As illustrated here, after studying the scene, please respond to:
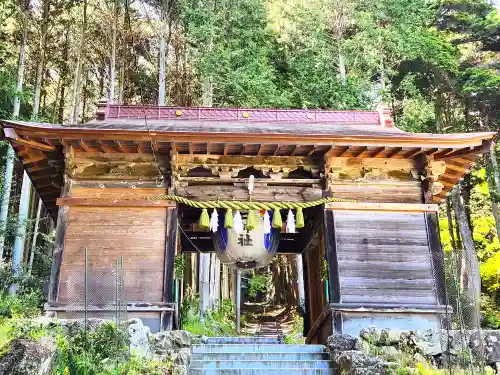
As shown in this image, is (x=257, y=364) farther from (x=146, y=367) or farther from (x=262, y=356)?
(x=146, y=367)

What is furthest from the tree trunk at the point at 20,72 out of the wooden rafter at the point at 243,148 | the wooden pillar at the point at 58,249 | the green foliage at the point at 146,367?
the green foliage at the point at 146,367

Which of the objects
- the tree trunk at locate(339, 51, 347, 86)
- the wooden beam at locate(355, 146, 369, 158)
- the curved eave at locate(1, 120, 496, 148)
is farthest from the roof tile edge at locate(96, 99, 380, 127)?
the tree trunk at locate(339, 51, 347, 86)

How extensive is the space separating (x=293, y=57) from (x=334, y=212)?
47.2 feet

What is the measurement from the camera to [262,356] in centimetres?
755

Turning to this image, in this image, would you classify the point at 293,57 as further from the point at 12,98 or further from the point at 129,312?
the point at 129,312

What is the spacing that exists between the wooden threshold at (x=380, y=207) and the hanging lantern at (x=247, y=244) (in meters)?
1.36

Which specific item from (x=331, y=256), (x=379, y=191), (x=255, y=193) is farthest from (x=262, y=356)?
(x=379, y=191)

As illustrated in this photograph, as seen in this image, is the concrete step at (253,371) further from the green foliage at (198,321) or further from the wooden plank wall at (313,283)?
the green foliage at (198,321)

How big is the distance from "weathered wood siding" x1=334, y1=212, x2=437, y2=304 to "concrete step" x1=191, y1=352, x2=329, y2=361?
1297 mm

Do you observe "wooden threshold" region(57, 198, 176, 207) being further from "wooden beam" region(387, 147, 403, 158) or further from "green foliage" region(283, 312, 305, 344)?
"green foliage" region(283, 312, 305, 344)

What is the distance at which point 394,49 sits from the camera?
19578 millimetres

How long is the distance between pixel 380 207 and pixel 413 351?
116 inches

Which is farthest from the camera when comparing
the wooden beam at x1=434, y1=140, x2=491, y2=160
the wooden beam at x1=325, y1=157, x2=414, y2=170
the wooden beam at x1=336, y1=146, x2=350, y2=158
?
the wooden beam at x1=325, y1=157, x2=414, y2=170

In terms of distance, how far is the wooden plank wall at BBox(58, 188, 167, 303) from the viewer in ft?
28.2
